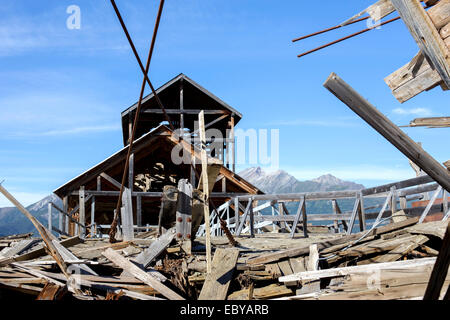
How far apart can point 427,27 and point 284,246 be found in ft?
21.7

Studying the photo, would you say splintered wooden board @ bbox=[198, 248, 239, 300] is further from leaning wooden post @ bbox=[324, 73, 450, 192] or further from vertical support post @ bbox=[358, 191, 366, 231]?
leaning wooden post @ bbox=[324, 73, 450, 192]

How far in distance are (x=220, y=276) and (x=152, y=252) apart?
1.43 meters

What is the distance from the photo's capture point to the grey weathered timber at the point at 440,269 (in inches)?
131

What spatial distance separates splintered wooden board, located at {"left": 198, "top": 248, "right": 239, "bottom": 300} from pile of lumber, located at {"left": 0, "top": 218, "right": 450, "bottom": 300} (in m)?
0.02

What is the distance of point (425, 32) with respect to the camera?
139 inches

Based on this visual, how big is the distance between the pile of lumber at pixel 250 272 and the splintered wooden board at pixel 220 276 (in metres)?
0.02

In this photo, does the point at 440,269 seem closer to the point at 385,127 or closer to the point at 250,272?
the point at 385,127

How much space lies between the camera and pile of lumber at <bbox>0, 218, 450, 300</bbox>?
6312mm

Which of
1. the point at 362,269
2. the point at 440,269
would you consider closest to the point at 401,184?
the point at 362,269

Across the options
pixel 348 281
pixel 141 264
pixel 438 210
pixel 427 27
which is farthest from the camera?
pixel 438 210
